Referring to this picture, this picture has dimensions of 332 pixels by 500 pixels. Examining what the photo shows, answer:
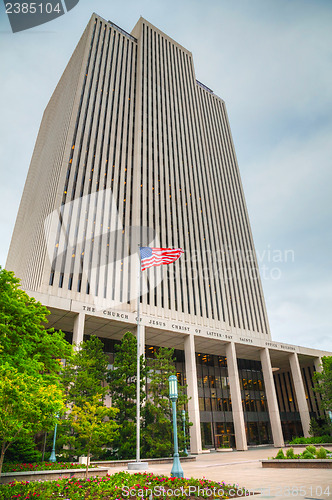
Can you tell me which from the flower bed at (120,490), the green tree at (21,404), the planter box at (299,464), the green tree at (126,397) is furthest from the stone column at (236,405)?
the green tree at (21,404)

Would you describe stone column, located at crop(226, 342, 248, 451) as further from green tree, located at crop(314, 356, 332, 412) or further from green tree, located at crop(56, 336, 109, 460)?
green tree, located at crop(56, 336, 109, 460)

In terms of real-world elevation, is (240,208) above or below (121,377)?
above

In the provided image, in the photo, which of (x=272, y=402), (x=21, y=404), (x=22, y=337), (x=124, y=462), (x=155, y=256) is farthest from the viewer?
(x=272, y=402)

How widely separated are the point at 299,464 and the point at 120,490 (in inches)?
447

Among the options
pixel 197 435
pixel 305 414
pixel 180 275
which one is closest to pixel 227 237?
pixel 180 275

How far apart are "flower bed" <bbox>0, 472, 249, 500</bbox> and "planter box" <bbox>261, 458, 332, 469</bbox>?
813 centimetres

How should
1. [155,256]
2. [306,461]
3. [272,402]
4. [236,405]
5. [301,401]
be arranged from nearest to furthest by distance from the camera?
[306,461], [155,256], [236,405], [272,402], [301,401]

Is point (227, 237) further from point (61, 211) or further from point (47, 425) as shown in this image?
point (47, 425)

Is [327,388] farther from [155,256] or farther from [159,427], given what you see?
[155,256]

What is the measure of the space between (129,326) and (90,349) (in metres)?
11.5

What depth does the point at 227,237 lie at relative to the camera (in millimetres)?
71375

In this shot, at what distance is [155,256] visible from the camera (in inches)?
998

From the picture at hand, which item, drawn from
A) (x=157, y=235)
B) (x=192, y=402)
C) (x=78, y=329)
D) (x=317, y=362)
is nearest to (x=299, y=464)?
(x=78, y=329)

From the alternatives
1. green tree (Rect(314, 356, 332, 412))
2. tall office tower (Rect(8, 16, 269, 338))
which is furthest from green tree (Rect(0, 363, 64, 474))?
green tree (Rect(314, 356, 332, 412))
